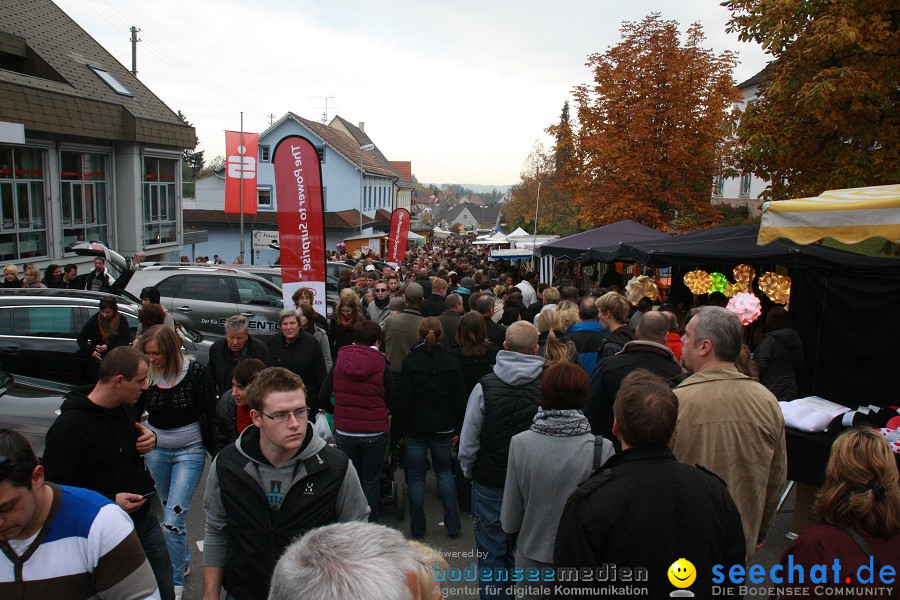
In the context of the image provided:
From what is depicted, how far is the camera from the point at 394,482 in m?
6.24

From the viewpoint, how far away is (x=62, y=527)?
236 centimetres

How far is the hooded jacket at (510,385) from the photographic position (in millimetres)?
4137

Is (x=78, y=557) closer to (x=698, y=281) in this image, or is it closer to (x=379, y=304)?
(x=379, y=304)

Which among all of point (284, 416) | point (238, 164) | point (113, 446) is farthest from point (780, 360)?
point (238, 164)

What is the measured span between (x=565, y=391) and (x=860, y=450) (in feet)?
4.17

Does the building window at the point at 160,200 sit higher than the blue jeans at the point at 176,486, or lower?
higher

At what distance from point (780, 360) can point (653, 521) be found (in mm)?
4716

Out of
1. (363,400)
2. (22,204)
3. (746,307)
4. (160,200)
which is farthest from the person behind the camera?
(160,200)

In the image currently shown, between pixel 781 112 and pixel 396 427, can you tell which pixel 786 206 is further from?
pixel 781 112

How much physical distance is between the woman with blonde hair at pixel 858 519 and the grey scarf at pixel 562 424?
1.04m

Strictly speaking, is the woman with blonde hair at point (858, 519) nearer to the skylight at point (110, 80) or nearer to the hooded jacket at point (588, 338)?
the hooded jacket at point (588, 338)

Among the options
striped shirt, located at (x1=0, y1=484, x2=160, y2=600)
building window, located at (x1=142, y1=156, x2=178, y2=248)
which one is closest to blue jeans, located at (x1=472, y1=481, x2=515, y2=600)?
striped shirt, located at (x1=0, y1=484, x2=160, y2=600)

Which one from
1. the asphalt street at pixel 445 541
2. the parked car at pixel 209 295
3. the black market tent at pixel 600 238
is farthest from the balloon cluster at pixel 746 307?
the parked car at pixel 209 295

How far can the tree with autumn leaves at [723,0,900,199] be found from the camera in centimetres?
956
